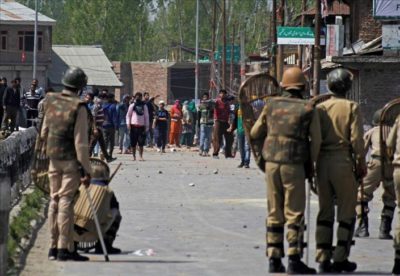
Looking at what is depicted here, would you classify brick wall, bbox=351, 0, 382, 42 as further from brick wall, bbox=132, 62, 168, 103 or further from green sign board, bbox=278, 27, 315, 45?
brick wall, bbox=132, 62, 168, 103

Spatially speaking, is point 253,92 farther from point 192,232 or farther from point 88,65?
point 88,65

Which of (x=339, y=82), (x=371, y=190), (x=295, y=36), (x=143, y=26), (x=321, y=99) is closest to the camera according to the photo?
(x=339, y=82)

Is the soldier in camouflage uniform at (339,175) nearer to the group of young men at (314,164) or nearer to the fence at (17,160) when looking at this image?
the group of young men at (314,164)

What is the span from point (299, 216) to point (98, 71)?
10220cm

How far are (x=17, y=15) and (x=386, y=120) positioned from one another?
9365 centimetres

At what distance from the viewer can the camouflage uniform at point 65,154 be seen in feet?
47.8

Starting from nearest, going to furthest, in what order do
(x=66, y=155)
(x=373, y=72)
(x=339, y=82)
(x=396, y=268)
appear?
(x=396, y=268)
(x=339, y=82)
(x=66, y=155)
(x=373, y=72)

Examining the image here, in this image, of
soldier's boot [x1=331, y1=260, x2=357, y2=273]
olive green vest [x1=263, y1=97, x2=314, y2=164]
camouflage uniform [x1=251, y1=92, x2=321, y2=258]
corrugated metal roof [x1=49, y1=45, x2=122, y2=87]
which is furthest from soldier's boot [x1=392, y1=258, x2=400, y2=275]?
corrugated metal roof [x1=49, y1=45, x2=122, y2=87]

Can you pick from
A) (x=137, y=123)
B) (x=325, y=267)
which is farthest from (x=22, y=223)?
(x=137, y=123)

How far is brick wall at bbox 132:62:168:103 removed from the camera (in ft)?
380

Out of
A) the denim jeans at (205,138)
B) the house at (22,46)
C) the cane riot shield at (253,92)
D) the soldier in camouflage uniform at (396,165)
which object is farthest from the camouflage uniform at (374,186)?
the house at (22,46)

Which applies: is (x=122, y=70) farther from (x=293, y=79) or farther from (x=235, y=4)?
(x=293, y=79)

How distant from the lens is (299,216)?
539 inches

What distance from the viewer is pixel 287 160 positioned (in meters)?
13.8
